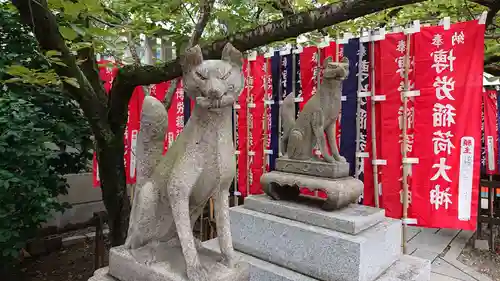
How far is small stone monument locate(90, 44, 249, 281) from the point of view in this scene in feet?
6.31

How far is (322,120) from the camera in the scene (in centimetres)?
376

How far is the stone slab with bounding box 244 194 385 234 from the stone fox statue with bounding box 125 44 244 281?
1.58 meters

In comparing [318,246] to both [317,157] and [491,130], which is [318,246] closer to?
[317,157]

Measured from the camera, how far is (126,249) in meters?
2.21

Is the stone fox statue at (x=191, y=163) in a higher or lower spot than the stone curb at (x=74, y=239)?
higher

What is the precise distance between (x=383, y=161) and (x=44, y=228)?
5778mm

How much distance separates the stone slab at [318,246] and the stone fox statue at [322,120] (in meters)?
0.85

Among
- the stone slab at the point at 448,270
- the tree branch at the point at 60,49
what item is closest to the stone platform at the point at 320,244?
the stone slab at the point at 448,270

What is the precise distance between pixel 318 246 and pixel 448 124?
1.96 meters

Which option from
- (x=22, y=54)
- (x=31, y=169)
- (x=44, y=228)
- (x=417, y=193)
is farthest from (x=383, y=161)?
(x=44, y=228)

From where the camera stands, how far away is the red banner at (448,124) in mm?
3555

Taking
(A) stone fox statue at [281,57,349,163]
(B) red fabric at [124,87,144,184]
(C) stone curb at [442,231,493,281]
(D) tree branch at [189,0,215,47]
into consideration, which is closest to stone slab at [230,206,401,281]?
(A) stone fox statue at [281,57,349,163]

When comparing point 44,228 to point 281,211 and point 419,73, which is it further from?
point 419,73

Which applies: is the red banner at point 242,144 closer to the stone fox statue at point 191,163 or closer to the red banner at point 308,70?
the red banner at point 308,70
